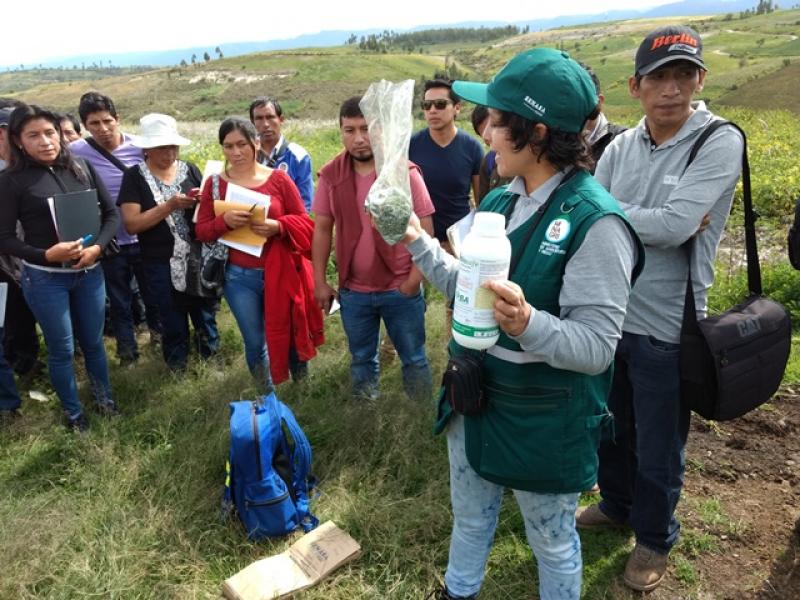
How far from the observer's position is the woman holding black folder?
133 inches

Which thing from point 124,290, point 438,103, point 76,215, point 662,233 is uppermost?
point 438,103

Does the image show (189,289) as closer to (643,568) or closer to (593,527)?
(593,527)

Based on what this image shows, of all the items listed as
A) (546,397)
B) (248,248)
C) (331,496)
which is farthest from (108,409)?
(546,397)

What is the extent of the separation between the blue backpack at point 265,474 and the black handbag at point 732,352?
187 centimetres

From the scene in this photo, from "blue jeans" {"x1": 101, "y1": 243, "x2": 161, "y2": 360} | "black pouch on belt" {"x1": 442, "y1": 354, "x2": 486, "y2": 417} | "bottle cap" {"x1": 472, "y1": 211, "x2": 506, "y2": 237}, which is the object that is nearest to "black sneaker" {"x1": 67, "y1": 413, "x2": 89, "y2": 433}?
"blue jeans" {"x1": 101, "y1": 243, "x2": 161, "y2": 360}

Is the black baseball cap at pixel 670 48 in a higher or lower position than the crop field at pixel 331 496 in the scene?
higher

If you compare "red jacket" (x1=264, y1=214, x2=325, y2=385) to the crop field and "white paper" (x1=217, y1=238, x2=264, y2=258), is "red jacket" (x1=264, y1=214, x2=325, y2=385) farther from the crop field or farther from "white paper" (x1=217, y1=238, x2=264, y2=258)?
the crop field

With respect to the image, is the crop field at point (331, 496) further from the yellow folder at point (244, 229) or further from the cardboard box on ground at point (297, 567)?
the yellow folder at point (244, 229)

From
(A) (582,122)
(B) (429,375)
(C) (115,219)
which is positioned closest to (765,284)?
(B) (429,375)

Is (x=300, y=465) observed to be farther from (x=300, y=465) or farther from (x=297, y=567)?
(x=297, y=567)

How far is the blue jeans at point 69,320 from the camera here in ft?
11.7

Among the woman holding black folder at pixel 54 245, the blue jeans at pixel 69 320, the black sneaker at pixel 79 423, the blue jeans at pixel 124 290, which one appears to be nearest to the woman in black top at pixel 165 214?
the woman holding black folder at pixel 54 245

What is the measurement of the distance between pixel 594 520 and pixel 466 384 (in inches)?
64.0

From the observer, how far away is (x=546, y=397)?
1.69 meters
